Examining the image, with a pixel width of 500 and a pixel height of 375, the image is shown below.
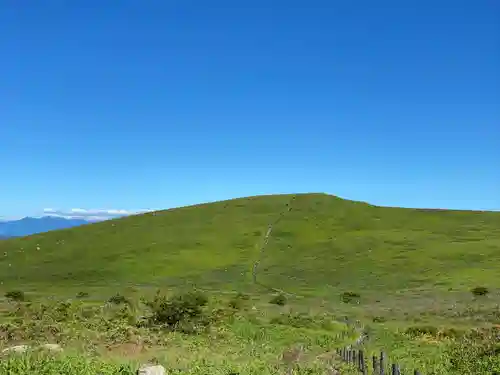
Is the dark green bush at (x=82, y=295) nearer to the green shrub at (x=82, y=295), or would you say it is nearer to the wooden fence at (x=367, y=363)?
the green shrub at (x=82, y=295)

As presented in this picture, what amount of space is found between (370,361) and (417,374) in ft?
26.9

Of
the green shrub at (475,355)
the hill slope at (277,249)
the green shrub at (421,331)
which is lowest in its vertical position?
the green shrub at (421,331)

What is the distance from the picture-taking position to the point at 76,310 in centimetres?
4431

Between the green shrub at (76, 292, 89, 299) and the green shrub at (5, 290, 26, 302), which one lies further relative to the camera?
the green shrub at (76, 292, 89, 299)

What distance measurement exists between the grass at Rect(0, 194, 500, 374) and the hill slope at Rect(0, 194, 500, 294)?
39 centimetres

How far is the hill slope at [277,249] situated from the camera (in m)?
85.1

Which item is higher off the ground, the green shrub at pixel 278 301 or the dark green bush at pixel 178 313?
the dark green bush at pixel 178 313

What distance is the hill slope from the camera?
8506cm

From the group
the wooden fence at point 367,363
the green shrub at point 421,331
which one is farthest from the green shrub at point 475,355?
the green shrub at point 421,331

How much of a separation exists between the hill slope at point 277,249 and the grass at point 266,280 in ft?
1.29

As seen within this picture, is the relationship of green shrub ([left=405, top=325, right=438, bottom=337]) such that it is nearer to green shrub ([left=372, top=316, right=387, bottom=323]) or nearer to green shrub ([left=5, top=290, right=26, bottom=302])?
green shrub ([left=372, top=316, right=387, bottom=323])

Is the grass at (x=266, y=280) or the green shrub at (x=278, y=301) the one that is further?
the green shrub at (x=278, y=301)

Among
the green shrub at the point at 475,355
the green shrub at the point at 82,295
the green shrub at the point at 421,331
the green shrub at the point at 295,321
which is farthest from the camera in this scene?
the green shrub at the point at 82,295

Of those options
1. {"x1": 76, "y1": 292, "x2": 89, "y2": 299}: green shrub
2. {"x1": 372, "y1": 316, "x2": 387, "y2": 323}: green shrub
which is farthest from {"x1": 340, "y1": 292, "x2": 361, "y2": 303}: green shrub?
{"x1": 76, "y1": 292, "x2": 89, "y2": 299}: green shrub
